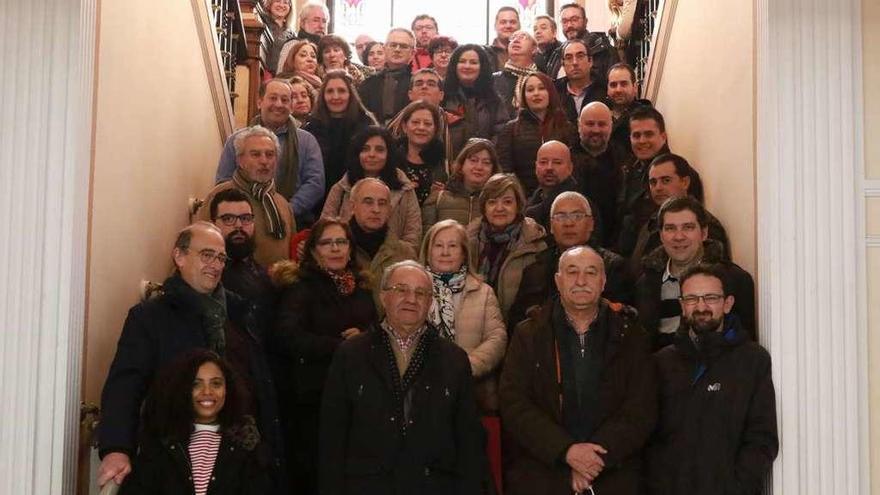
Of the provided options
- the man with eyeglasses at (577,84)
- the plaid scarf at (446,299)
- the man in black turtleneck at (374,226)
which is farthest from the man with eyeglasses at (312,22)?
the plaid scarf at (446,299)

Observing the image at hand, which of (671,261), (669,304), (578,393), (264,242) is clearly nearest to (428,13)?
(264,242)

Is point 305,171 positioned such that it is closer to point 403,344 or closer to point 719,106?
point 403,344

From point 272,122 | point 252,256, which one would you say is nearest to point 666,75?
point 272,122

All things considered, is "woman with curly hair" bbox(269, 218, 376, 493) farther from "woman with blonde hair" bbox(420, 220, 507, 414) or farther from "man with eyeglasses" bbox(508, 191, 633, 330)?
"man with eyeglasses" bbox(508, 191, 633, 330)

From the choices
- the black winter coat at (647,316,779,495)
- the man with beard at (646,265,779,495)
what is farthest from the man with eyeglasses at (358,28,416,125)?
the black winter coat at (647,316,779,495)

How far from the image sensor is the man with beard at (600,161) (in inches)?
254

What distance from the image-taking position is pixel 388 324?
15.7 ft

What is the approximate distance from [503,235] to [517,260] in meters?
0.19

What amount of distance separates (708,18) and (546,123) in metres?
1.31

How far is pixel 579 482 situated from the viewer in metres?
4.45

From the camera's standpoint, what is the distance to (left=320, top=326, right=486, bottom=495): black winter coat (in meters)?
4.45

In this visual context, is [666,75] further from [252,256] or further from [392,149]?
[252,256]

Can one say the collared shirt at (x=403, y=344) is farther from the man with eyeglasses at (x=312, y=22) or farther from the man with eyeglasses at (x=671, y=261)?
the man with eyeglasses at (x=312, y=22)

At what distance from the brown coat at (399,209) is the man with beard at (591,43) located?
228cm
